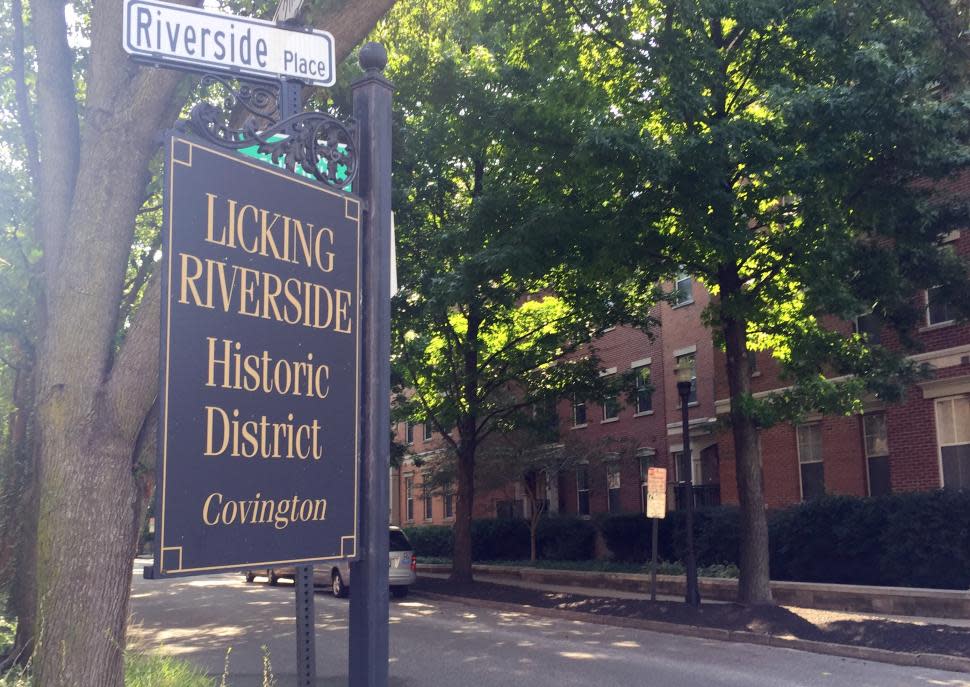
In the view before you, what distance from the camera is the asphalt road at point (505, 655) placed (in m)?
10.9

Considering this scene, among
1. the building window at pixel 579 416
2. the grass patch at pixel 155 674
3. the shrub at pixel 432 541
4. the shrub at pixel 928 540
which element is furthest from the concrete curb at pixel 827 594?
the shrub at pixel 432 541

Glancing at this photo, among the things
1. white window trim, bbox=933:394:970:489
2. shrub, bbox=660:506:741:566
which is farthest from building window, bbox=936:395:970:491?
shrub, bbox=660:506:741:566

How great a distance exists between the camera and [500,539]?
111ft

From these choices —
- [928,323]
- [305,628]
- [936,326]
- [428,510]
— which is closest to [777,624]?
[936,326]

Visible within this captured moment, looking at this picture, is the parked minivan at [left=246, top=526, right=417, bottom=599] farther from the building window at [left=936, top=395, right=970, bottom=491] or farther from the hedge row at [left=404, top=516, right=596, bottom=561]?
the building window at [left=936, top=395, right=970, bottom=491]

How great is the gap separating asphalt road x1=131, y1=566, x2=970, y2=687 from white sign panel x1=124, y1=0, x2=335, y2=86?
8.14m

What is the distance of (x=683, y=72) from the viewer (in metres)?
14.4

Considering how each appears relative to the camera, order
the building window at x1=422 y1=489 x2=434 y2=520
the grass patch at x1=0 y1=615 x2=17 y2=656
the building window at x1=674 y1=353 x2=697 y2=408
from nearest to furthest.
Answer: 1. the grass patch at x1=0 y1=615 x2=17 y2=656
2. the building window at x1=674 y1=353 x2=697 y2=408
3. the building window at x1=422 y1=489 x2=434 y2=520

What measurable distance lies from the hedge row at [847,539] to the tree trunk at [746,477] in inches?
126

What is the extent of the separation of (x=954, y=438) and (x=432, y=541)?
2345 cm

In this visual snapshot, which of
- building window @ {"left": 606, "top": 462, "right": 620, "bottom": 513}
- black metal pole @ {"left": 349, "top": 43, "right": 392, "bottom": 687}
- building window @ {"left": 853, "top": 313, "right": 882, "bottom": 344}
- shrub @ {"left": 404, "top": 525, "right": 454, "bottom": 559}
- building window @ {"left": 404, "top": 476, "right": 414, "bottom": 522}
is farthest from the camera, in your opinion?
building window @ {"left": 404, "top": 476, "right": 414, "bottom": 522}

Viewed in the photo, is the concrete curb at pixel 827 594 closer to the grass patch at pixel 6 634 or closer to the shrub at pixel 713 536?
the shrub at pixel 713 536

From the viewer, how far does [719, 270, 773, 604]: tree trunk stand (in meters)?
16.1

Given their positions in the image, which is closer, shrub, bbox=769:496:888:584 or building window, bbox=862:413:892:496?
shrub, bbox=769:496:888:584
